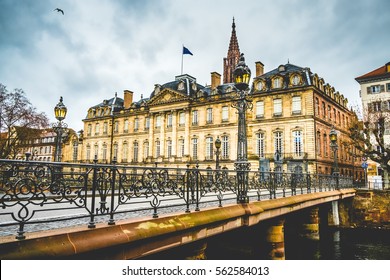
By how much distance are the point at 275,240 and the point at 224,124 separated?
2964 centimetres

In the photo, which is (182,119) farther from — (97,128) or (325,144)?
(325,144)

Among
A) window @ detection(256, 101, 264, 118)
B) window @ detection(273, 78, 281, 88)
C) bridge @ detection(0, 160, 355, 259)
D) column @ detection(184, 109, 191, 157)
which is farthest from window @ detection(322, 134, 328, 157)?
bridge @ detection(0, 160, 355, 259)

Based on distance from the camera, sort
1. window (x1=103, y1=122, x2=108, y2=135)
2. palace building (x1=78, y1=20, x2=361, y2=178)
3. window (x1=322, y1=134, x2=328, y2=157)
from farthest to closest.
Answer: window (x1=103, y1=122, x2=108, y2=135) → window (x1=322, y1=134, x2=328, y2=157) → palace building (x1=78, y1=20, x2=361, y2=178)

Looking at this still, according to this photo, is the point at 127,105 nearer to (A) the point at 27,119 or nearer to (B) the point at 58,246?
(A) the point at 27,119

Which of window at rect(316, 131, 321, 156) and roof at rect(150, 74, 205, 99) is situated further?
roof at rect(150, 74, 205, 99)

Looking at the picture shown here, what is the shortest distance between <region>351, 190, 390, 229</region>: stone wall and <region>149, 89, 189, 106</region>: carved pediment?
25.8m

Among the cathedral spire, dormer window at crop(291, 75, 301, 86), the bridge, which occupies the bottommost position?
the bridge

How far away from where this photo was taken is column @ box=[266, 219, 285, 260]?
10594mm

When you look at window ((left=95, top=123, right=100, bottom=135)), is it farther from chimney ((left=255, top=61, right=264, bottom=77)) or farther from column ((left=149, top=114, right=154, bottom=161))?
chimney ((left=255, top=61, right=264, bottom=77))

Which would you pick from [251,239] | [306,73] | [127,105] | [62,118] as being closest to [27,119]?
[62,118]

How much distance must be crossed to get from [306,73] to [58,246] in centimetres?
3465

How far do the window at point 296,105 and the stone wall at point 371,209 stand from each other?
41.8ft

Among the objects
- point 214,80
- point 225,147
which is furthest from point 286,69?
point 225,147
